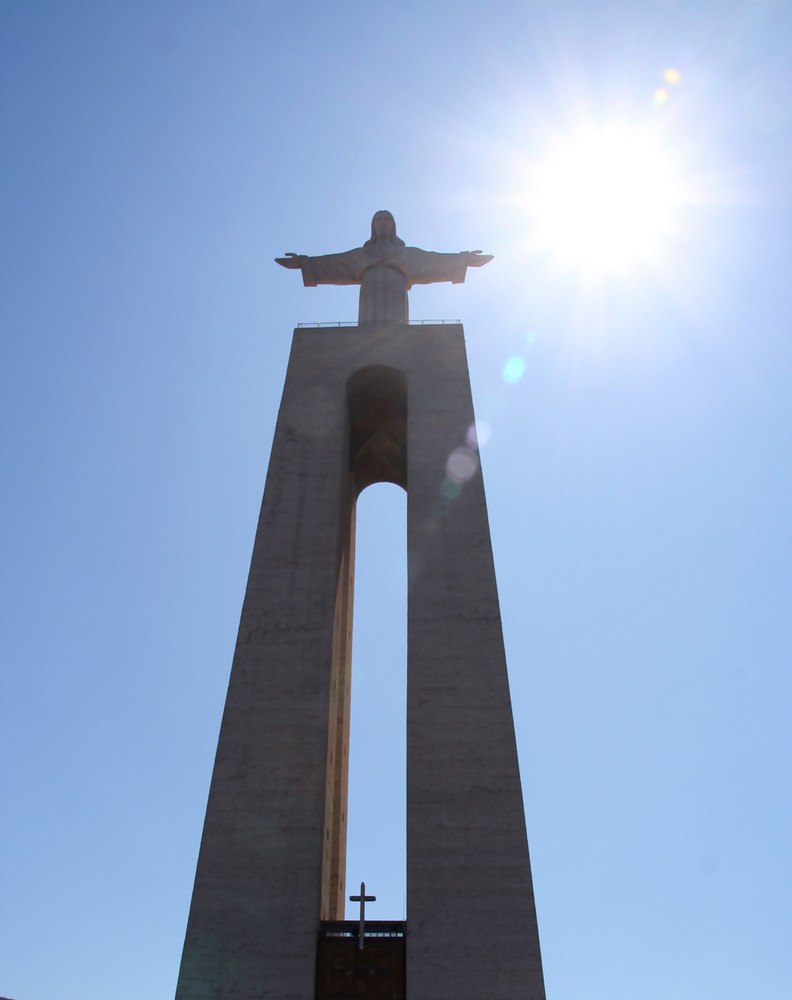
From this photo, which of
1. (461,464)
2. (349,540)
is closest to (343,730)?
(349,540)

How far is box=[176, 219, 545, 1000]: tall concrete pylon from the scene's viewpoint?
465 inches

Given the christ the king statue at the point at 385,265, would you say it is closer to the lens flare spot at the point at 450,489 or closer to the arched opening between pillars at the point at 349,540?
the arched opening between pillars at the point at 349,540

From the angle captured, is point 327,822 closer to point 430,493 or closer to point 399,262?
point 430,493

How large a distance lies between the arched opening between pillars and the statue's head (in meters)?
5.44

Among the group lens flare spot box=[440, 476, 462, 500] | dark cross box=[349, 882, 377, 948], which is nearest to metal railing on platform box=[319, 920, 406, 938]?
dark cross box=[349, 882, 377, 948]

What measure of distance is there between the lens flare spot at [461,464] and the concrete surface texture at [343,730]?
1.5 inches

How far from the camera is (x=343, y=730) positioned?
55.2 feet

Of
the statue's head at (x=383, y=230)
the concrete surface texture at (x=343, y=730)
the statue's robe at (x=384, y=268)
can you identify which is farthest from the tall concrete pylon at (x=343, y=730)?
the statue's head at (x=383, y=230)

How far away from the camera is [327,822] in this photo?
1431 centimetres

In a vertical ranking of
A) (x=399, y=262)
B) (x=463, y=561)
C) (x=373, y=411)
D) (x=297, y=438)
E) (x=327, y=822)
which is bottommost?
(x=327, y=822)

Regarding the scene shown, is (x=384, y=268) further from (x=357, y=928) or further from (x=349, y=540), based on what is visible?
(x=357, y=928)

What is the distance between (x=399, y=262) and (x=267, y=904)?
15.4m

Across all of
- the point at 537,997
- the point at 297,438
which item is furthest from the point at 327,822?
the point at 297,438

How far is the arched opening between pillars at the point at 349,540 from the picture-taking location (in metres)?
15.1
